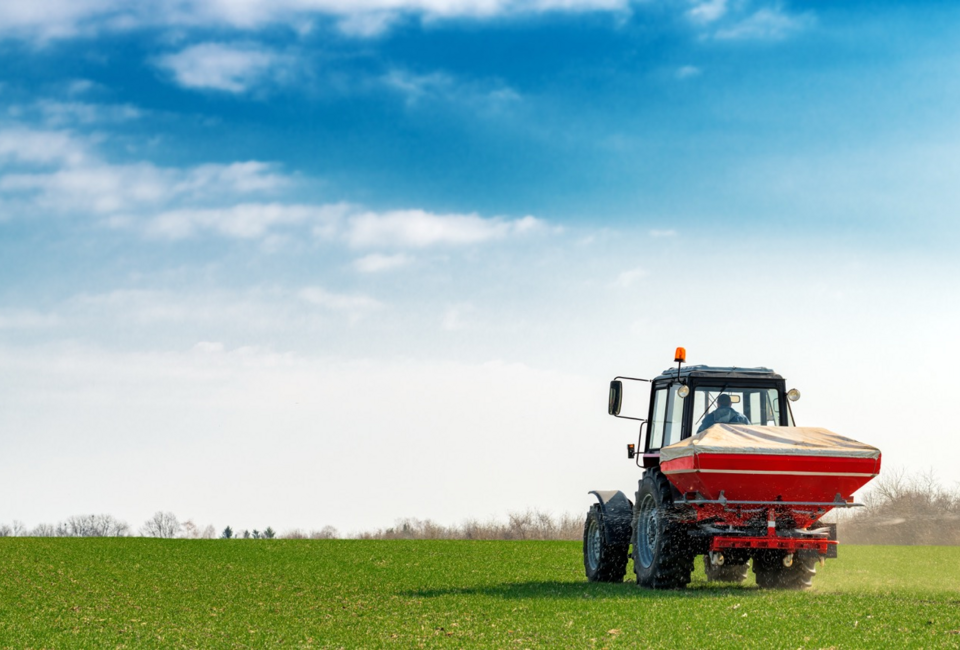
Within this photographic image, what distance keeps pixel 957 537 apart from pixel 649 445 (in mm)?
25196

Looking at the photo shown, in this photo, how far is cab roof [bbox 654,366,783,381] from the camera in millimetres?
15562

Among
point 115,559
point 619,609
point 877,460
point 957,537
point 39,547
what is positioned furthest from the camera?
point 957,537

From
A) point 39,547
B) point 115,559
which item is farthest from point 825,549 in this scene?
point 39,547

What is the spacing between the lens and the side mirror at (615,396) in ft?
49.9

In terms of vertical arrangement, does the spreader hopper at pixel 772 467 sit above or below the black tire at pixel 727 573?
above

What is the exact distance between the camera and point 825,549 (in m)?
14.0

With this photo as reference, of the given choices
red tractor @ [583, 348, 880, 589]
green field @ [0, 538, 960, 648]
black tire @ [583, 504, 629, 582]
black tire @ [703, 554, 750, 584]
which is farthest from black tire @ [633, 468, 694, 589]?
black tire @ [703, 554, 750, 584]

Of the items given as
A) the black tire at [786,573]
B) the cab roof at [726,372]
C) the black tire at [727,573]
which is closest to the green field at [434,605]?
the black tire at [727,573]

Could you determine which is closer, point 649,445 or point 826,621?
point 826,621

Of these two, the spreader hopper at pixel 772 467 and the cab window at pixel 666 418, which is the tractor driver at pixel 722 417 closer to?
the cab window at pixel 666 418

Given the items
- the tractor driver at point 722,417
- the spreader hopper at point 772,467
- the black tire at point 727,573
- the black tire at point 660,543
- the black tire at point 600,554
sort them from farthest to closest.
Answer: the black tire at point 727,573
the black tire at point 600,554
the tractor driver at point 722,417
the black tire at point 660,543
the spreader hopper at point 772,467

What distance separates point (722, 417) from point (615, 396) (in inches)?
63.6

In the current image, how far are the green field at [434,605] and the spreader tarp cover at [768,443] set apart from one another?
1877 millimetres

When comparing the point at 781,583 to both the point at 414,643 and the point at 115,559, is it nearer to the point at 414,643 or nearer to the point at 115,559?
the point at 414,643
